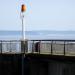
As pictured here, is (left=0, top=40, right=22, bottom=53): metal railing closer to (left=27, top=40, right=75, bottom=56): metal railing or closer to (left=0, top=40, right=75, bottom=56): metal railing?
(left=0, top=40, right=75, bottom=56): metal railing

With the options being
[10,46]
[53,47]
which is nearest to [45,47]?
[53,47]

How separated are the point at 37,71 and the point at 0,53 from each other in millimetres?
3749

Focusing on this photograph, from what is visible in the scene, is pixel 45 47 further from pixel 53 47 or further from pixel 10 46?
pixel 10 46

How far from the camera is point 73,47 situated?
28328mm

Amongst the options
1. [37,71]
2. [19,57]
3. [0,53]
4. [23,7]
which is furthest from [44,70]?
[23,7]

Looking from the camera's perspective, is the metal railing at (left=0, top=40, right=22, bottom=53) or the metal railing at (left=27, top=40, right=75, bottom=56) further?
the metal railing at (left=0, top=40, right=22, bottom=53)

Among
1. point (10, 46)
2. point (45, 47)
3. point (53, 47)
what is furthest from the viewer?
point (10, 46)

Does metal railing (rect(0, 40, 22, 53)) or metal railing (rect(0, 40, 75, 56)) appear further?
metal railing (rect(0, 40, 22, 53))

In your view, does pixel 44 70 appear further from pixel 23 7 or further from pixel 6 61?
pixel 23 7

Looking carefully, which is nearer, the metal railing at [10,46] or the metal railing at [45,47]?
the metal railing at [45,47]

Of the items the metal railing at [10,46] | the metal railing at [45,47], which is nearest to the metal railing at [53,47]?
the metal railing at [45,47]

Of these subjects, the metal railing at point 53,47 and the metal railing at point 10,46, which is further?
the metal railing at point 10,46

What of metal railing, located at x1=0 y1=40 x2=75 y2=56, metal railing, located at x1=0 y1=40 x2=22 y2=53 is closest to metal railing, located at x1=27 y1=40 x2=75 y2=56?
metal railing, located at x1=0 y1=40 x2=75 y2=56

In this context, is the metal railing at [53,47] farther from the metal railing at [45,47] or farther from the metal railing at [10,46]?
the metal railing at [10,46]
